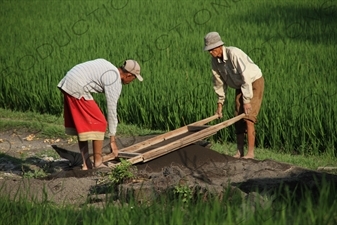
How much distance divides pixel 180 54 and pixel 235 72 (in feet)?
16.5

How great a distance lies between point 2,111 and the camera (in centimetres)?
1227

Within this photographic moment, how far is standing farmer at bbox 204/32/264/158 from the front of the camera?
858 centimetres

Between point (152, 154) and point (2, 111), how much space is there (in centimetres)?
484

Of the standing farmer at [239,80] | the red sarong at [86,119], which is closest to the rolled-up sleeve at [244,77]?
the standing farmer at [239,80]

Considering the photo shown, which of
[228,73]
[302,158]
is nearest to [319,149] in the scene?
[302,158]

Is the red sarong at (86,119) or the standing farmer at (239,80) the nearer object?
the red sarong at (86,119)

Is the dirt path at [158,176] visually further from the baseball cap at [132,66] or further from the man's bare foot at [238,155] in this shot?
the baseball cap at [132,66]

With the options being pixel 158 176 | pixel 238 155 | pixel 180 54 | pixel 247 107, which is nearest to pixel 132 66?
pixel 158 176

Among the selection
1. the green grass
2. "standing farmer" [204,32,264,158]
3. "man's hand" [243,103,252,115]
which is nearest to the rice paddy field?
the green grass

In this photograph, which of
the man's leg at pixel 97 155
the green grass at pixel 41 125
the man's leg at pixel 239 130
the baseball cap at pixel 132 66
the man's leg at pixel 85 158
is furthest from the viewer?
the green grass at pixel 41 125

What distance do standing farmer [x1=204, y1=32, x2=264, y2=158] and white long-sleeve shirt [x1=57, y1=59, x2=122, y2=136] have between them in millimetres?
1039

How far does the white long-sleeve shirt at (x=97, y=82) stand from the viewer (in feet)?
25.9

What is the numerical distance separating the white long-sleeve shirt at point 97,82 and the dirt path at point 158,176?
2.00 feet

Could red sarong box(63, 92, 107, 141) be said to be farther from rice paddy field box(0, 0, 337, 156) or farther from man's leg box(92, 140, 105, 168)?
rice paddy field box(0, 0, 337, 156)
